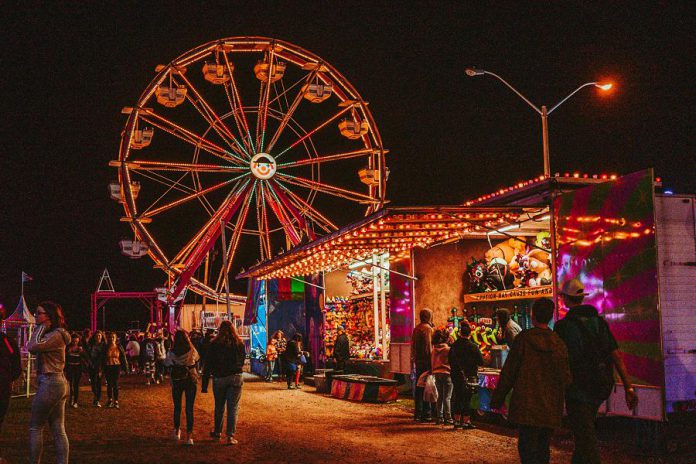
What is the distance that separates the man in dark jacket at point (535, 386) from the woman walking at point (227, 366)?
17.7 feet

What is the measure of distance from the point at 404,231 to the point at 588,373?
8.30 meters

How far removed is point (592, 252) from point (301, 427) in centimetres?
563

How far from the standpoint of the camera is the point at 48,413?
795 centimetres

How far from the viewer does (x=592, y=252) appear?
33.4 feet

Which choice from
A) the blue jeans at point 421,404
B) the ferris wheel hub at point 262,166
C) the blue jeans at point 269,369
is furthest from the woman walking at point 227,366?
the ferris wheel hub at point 262,166

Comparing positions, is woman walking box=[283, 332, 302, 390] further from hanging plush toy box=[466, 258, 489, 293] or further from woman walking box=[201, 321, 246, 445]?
woman walking box=[201, 321, 246, 445]

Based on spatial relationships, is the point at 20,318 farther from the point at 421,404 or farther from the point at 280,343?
the point at 421,404

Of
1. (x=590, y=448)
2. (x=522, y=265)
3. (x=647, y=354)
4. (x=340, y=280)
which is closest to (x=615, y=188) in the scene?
(x=647, y=354)

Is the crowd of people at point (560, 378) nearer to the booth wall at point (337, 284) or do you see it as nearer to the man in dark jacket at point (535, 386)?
the man in dark jacket at point (535, 386)

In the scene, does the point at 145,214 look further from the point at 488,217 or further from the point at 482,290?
the point at 488,217

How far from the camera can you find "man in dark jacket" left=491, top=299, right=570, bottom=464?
6035 mm

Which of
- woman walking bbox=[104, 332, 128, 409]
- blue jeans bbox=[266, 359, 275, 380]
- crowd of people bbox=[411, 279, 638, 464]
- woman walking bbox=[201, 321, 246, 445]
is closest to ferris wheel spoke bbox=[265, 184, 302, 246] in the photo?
blue jeans bbox=[266, 359, 275, 380]

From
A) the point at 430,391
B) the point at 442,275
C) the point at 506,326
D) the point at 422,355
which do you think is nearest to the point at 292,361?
the point at 442,275

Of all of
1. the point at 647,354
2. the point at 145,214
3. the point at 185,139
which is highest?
the point at 185,139
